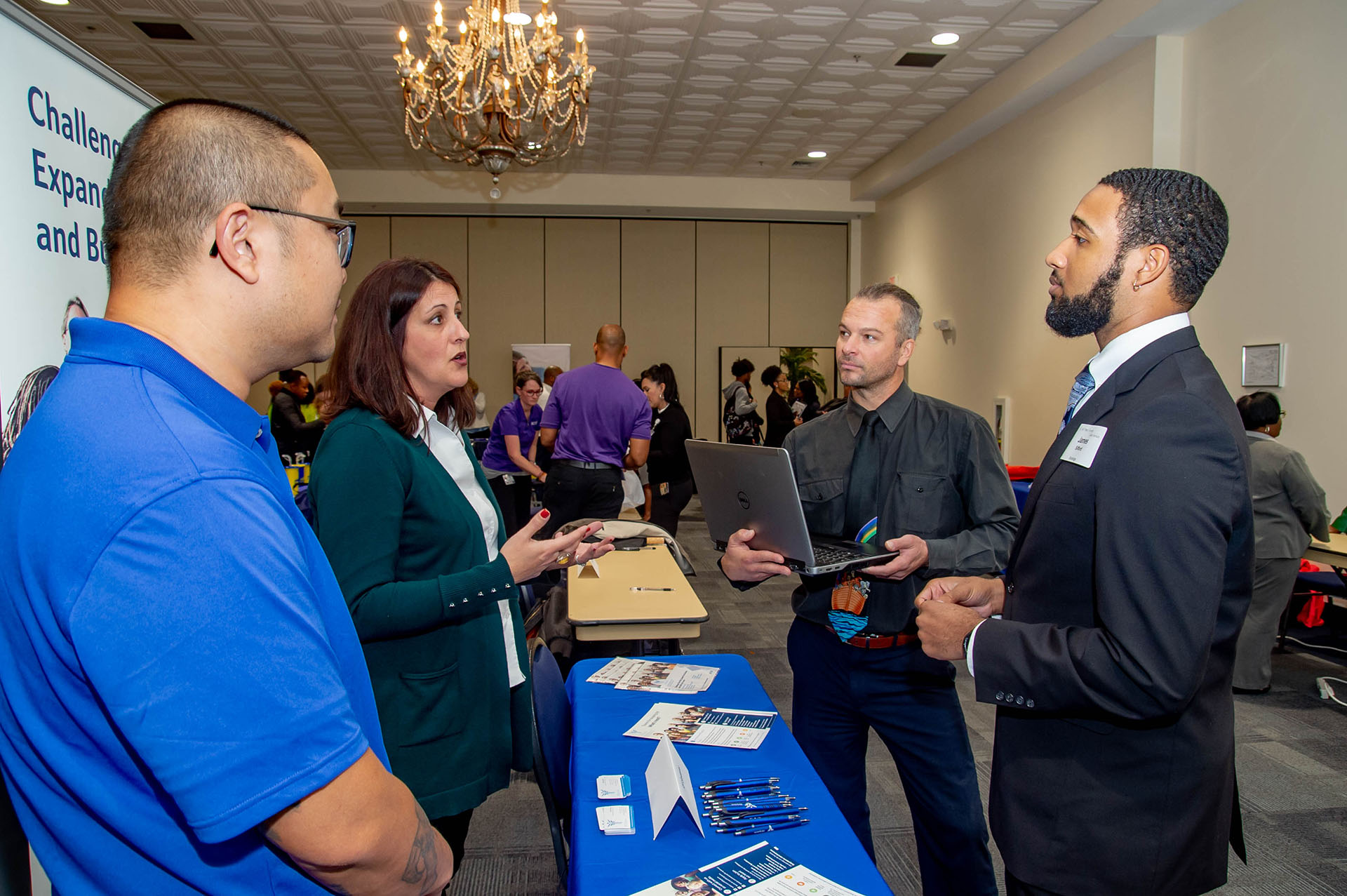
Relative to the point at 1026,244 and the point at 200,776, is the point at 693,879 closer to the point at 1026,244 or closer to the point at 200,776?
the point at 200,776

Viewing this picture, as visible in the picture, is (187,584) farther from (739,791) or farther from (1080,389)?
(1080,389)

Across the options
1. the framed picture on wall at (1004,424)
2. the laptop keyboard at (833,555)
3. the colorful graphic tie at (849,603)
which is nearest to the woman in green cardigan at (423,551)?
the laptop keyboard at (833,555)

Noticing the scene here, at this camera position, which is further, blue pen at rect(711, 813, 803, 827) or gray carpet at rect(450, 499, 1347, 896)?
gray carpet at rect(450, 499, 1347, 896)

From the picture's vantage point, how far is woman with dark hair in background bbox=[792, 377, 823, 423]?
1041 centimetres

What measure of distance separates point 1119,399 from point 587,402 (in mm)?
3993

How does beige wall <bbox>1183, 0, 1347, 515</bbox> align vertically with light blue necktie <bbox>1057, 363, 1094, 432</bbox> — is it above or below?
above

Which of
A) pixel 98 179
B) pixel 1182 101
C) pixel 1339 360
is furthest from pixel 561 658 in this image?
pixel 1182 101

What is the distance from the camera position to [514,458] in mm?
6434

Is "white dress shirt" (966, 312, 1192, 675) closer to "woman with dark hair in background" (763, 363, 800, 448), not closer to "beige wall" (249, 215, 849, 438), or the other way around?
"woman with dark hair in background" (763, 363, 800, 448)

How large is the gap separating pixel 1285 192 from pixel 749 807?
17.2 ft

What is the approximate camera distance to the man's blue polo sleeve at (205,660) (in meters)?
0.61

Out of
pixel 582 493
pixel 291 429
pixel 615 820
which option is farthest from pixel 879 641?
pixel 291 429

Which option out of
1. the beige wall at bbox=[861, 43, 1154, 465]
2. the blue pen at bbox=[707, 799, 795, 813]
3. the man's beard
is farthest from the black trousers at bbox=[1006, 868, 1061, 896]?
the beige wall at bbox=[861, 43, 1154, 465]

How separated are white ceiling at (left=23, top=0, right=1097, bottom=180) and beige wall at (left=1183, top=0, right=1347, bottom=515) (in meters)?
1.24
